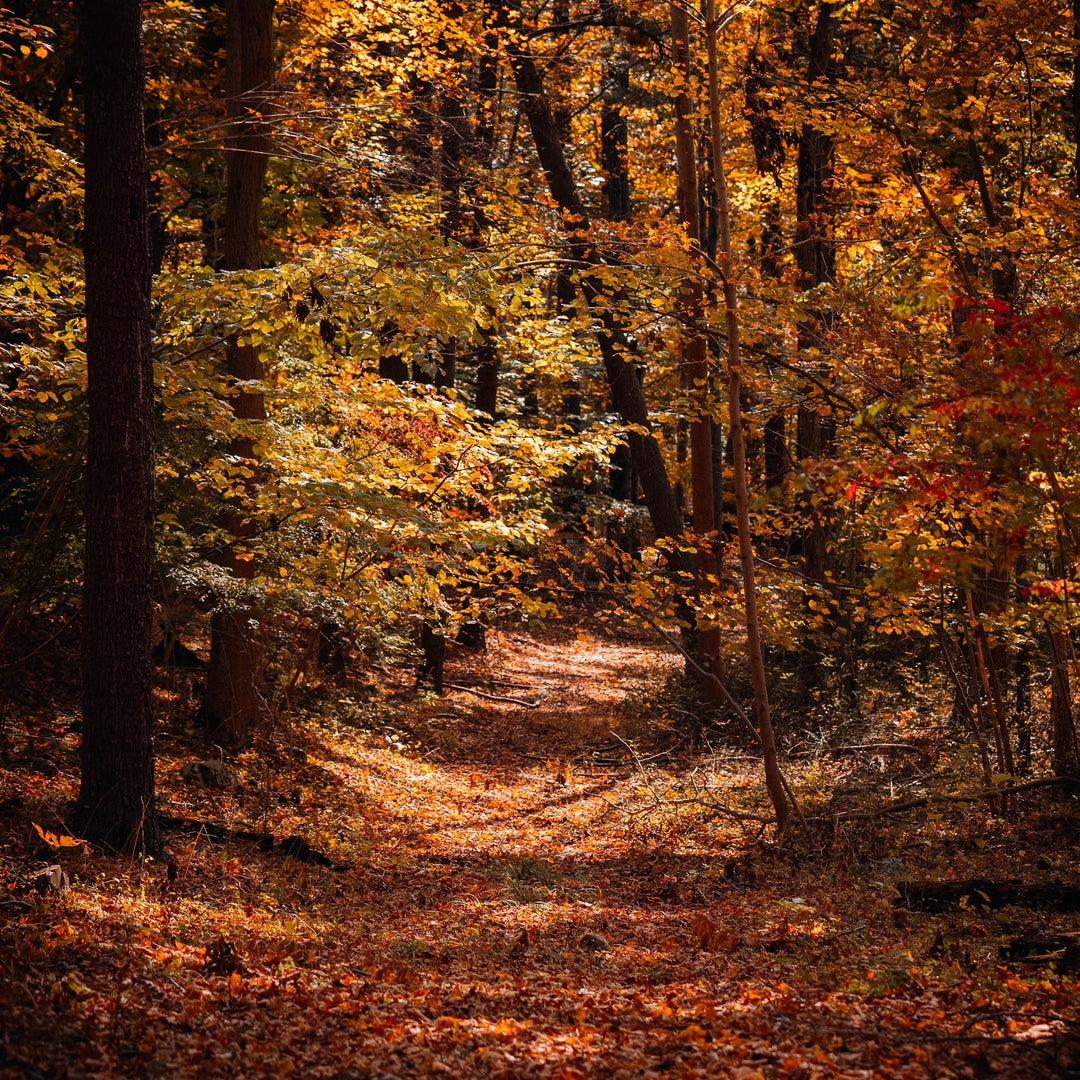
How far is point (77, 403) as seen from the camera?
26.8ft

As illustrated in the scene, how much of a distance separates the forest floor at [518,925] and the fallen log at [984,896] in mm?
77

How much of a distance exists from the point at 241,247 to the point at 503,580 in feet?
15.3

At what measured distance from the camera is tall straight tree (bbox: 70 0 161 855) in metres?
6.68

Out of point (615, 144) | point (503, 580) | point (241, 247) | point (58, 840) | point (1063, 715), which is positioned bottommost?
point (58, 840)

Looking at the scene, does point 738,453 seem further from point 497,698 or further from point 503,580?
point 497,698

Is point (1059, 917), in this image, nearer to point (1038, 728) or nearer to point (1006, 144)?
point (1038, 728)

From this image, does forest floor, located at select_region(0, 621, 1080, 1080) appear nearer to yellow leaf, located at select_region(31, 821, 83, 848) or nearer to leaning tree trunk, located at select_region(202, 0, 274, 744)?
yellow leaf, located at select_region(31, 821, 83, 848)

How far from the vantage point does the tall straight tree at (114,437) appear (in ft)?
21.9

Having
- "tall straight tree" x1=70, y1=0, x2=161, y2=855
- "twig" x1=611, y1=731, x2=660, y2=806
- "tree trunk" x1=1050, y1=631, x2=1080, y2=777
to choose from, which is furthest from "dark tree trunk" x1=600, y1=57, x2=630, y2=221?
Answer: "tree trunk" x1=1050, y1=631, x2=1080, y2=777

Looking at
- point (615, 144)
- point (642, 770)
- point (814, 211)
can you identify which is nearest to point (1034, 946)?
point (642, 770)

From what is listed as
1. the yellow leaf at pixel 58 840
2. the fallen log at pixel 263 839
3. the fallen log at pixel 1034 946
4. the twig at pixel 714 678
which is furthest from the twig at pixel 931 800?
the yellow leaf at pixel 58 840

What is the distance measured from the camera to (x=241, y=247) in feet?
34.6

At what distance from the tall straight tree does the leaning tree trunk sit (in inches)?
140

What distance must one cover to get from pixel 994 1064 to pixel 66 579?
7.84 m
